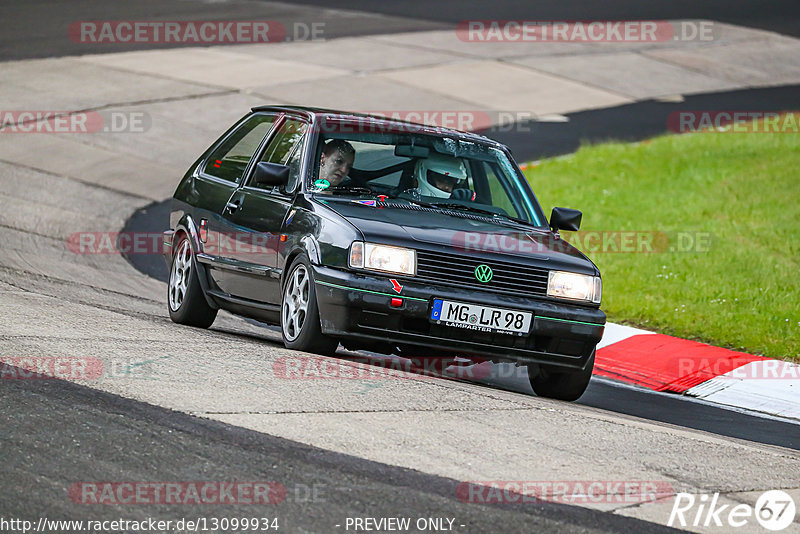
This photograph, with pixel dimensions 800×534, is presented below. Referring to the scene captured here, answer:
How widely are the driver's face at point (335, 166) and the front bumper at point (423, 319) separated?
1003 mm

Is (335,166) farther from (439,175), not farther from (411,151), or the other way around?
(439,175)

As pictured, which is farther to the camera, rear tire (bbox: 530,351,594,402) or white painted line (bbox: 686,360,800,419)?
white painted line (bbox: 686,360,800,419)

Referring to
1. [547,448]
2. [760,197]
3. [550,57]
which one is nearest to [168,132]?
[760,197]

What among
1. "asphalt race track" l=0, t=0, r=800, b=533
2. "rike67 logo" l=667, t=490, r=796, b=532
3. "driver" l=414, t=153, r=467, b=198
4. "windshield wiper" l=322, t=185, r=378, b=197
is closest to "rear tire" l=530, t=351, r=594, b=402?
"asphalt race track" l=0, t=0, r=800, b=533

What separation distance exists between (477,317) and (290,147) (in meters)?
2.13

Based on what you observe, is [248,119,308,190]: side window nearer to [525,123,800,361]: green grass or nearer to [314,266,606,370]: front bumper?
[314,266,606,370]: front bumper

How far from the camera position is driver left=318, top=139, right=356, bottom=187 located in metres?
8.41

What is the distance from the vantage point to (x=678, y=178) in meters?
17.4

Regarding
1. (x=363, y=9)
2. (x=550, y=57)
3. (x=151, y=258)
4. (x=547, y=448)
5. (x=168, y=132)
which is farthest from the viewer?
(x=363, y=9)

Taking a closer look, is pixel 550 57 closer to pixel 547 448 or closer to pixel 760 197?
pixel 760 197

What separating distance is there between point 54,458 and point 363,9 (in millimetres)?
28559

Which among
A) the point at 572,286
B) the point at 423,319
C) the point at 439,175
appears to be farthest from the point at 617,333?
the point at 423,319

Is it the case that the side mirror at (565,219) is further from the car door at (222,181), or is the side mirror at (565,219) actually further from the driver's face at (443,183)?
the car door at (222,181)

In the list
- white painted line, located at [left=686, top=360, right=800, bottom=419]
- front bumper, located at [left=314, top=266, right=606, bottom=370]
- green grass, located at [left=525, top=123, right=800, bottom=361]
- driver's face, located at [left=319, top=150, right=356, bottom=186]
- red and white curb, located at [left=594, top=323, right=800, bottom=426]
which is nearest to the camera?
front bumper, located at [left=314, top=266, right=606, bottom=370]
